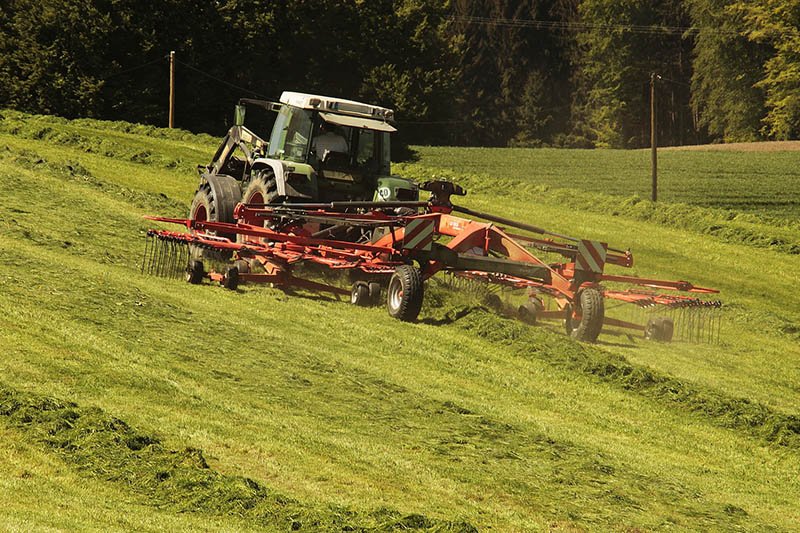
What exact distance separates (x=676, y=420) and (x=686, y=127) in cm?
8379

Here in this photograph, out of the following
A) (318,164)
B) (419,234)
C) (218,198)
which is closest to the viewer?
(419,234)

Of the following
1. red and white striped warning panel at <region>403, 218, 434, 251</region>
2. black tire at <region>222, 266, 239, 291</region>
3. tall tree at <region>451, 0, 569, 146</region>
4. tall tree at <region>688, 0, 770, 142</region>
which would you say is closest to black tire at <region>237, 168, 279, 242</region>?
black tire at <region>222, 266, 239, 291</region>

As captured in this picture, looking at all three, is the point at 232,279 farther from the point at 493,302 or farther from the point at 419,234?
the point at 493,302

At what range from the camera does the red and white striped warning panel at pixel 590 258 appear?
1420 centimetres

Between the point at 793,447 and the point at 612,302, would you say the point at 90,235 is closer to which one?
the point at 612,302

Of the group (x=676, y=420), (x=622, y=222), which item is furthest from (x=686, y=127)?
(x=676, y=420)

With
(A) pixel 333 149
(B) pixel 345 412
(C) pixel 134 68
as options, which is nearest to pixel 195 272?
(A) pixel 333 149

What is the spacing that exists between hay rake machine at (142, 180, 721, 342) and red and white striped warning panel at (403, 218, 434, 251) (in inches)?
0.5

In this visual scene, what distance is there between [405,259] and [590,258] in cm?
228

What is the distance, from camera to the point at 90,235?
55.6ft

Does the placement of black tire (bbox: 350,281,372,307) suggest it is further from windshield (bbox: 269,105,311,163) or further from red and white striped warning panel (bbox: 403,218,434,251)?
windshield (bbox: 269,105,311,163)

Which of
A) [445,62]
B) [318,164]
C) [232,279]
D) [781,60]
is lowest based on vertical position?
[232,279]

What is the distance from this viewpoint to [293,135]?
1589cm

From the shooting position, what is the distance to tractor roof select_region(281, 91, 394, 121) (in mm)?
15672
